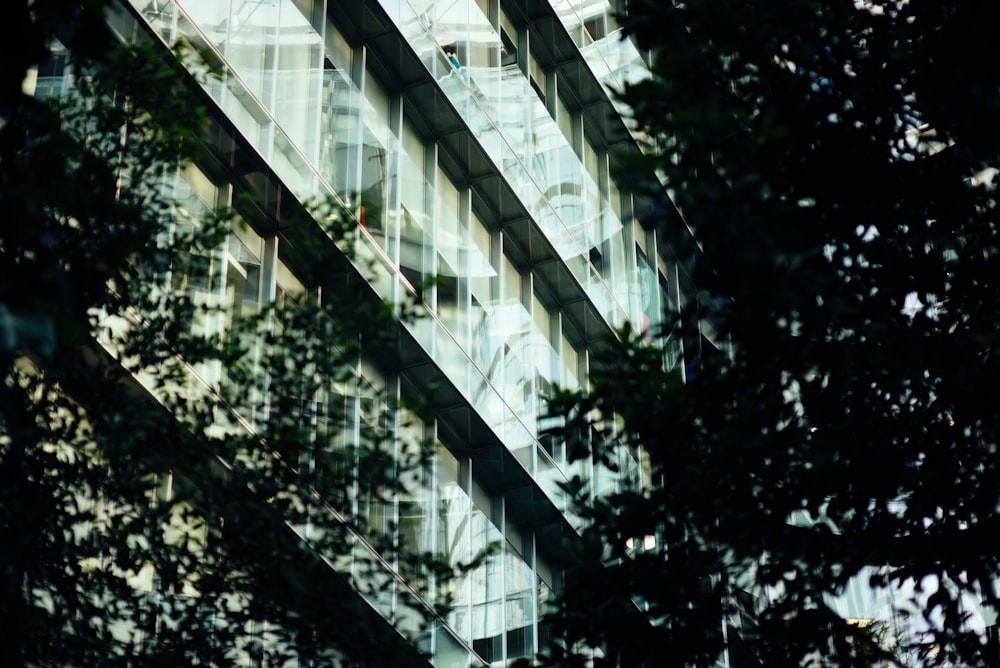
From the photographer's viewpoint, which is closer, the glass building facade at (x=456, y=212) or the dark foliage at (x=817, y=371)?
the dark foliage at (x=817, y=371)

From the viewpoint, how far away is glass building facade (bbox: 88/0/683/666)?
586 inches

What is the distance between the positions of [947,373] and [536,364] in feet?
41.9

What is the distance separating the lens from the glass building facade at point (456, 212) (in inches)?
586

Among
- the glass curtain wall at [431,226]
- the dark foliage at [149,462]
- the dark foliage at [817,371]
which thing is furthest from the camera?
the glass curtain wall at [431,226]

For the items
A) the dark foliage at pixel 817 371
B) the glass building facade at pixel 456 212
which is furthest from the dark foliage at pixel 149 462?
the glass building facade at pixel 456 212

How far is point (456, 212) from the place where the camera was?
63.9 ft

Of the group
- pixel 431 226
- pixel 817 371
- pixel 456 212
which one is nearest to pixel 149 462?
pixel 817 371

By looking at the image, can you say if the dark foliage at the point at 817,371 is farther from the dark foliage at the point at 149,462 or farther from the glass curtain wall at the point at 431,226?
the glass curtain wall at the point at 431,226

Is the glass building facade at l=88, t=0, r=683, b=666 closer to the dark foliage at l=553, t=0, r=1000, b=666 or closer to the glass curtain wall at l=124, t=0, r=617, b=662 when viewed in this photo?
the glass curtain wall at l=124, t=0, r=617, b=662

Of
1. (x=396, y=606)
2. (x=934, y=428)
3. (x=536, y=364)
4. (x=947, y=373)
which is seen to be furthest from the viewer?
(x=536, y=364)

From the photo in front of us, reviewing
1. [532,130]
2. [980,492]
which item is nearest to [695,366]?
[980,492]

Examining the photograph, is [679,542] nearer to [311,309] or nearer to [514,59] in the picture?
[311,309]

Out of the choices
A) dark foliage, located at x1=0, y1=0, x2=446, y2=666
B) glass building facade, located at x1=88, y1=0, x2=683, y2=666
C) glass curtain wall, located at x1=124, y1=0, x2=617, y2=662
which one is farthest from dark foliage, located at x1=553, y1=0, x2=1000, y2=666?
glass curtain wall, located at x1=124, y1=0, x2=617, y2=662

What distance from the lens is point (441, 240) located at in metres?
18.7
